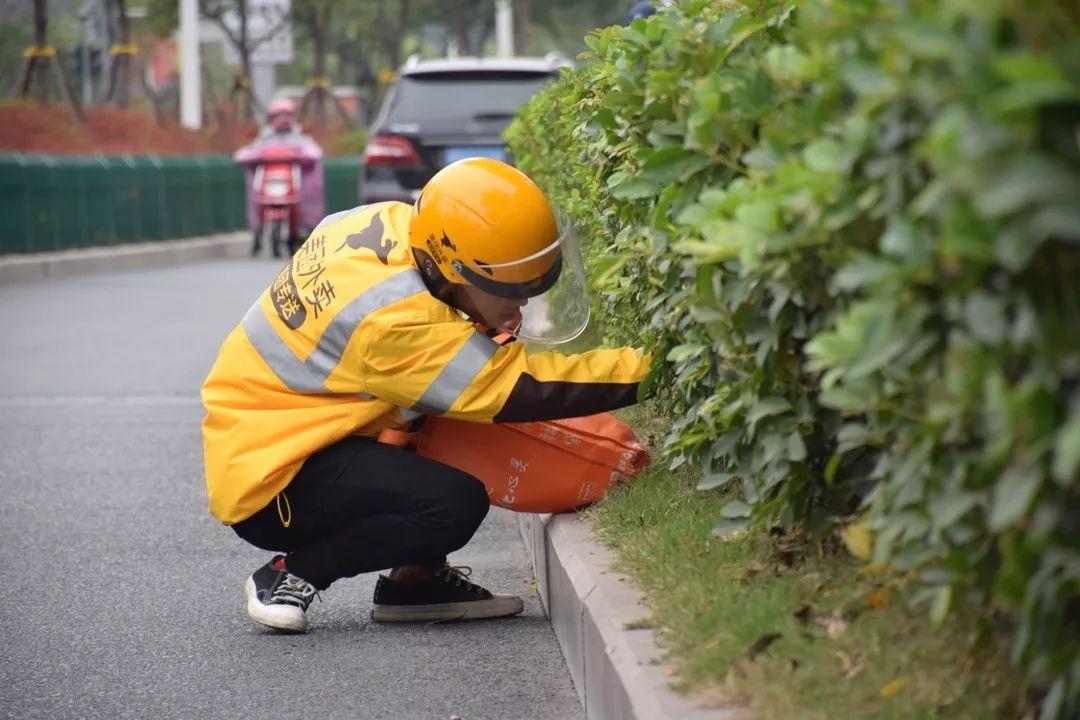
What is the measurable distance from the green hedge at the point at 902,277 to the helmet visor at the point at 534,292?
0.64m

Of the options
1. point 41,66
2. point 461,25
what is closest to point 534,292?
point 41,66

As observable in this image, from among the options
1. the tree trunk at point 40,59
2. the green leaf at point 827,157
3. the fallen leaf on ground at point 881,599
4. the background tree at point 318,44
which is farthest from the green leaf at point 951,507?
the background tree at point 318,44

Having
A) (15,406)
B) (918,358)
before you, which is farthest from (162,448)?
(918,358)

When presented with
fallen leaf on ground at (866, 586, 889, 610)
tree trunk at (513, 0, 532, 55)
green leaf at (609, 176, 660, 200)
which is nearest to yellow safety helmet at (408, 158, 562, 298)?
green leaf at (609, 176, 660, 200)

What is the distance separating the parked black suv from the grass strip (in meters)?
10.1

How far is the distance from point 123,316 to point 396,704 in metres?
10.6

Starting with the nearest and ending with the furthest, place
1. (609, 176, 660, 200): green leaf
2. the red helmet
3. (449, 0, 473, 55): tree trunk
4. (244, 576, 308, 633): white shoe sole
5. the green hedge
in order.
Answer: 1. the green hedge
2. (609, 176, 660, 200): green leaf
3. (244, 576, 308, 633): white shoe sole
4. the red helmet
5. (449, 0, 473, 55): tree trunk

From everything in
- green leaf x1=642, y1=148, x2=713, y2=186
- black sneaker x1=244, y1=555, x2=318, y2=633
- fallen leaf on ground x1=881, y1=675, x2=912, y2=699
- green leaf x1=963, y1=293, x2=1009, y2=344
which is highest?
green leaf x1=963, y1=293, x2=1009, y2=344

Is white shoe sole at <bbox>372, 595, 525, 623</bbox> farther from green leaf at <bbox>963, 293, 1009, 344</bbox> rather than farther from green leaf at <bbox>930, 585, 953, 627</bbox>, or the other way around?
green leaf at <bbox>963, 293, 1009, 344</bbox>

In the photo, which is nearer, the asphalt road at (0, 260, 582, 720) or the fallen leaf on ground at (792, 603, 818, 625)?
the fallen leaf on ground at (792, 603, 818, 625)

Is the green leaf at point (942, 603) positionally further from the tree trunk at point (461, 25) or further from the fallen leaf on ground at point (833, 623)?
the tree trunk at point (461, 25)

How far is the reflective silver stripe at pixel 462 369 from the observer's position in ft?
14.8

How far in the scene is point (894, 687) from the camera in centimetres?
307

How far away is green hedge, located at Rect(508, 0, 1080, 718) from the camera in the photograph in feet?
7.17
